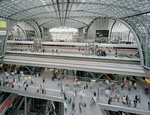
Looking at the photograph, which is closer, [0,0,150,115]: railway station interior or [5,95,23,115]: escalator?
[0,0,150,115]: railway station interior

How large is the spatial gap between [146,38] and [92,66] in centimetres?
1054

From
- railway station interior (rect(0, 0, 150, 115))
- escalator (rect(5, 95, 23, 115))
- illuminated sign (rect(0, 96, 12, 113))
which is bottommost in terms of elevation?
escalator (rect(5, 95, 23, 115))

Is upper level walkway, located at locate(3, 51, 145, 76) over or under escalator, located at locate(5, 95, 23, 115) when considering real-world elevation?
over

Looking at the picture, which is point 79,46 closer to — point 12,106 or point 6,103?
point 12,106

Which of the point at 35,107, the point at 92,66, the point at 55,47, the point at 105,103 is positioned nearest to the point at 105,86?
the point at 105,103

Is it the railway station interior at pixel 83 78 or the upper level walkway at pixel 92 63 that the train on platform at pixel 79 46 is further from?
the upper level walkway at pixel 92 63

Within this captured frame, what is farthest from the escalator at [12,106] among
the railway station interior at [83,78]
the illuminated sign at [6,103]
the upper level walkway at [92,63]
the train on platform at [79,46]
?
the train on platform at [79,46]

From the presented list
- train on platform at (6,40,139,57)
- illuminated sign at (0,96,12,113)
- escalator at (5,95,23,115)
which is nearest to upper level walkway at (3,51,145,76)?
train on platform at (6,40,139,57)

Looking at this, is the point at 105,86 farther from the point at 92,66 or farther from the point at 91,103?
the point at 92,66

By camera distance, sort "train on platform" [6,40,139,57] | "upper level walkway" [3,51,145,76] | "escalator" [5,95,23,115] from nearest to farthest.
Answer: "escalator" [5,95,23,115], "upper level walkway" [3,51,145,76], "train on platform" [6,40,139,57]

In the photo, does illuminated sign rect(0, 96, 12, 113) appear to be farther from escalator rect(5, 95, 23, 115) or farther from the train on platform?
the train on platform

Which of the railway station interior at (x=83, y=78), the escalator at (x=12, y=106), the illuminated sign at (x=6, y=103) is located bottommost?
the escalator at (x=12, y=106)

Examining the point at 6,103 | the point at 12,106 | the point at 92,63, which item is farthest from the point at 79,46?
the point at 6,103

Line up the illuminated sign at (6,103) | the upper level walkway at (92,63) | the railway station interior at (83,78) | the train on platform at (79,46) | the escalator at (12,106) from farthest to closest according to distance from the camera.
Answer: the train on platform at (79,46), the upper level walkway at (92,63), the escalator at (12,106), the illuminated sign at (6,103), the railway station interior at (83,78)
